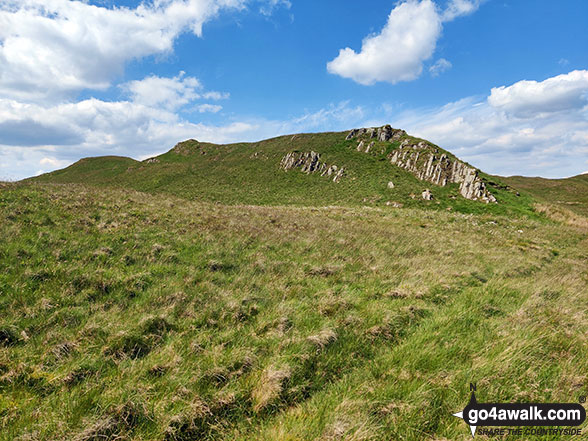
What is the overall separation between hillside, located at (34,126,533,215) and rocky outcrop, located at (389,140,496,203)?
21 cm

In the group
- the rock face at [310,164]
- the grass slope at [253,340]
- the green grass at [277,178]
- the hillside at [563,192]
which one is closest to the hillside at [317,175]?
Result: the green grass at [277,178]

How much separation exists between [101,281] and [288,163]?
66.3 metres

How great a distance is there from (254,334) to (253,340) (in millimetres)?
181

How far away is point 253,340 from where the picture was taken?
16.8ft

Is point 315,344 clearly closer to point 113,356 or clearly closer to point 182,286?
point 113,356

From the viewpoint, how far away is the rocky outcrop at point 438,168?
4210cm

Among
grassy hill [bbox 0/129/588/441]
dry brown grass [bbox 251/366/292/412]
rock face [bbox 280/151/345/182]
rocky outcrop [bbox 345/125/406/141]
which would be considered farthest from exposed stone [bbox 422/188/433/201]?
dry brown grass [bbox 251/366/292/412]

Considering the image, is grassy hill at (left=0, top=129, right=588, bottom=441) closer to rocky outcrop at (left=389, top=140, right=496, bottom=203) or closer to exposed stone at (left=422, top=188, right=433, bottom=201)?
exposed stone at (left=422, top=188, right=433, bottom=201)

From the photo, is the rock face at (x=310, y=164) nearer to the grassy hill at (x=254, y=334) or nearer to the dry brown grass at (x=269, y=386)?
the grassy hill at (x=254, y=334)

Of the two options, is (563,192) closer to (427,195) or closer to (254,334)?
(427,195)

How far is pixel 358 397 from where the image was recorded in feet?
12.3

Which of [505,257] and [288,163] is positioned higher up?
[288,163]

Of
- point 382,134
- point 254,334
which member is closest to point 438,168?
point 382,134

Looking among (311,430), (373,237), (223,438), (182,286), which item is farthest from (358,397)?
(373,237)
